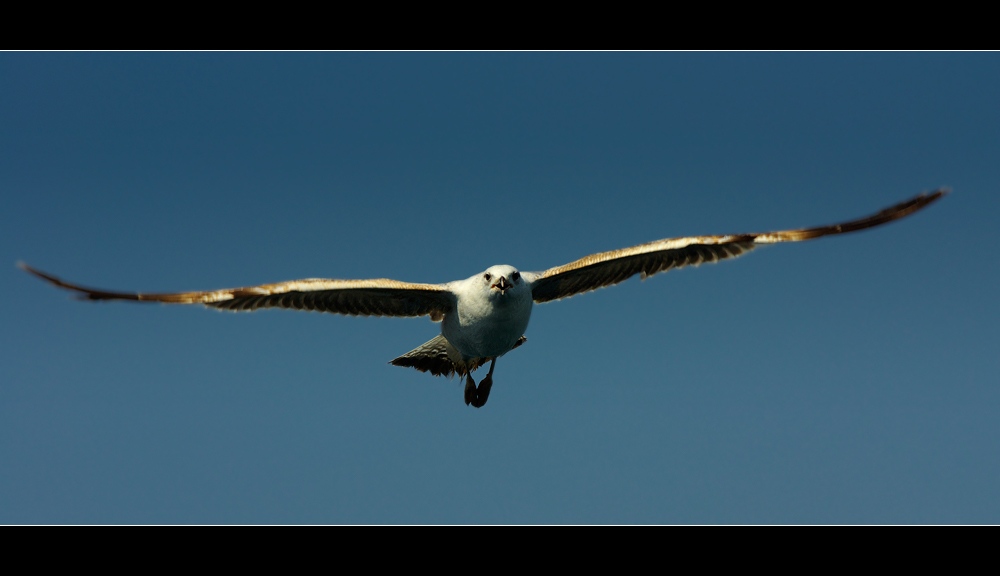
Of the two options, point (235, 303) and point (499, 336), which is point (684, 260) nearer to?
point (499, 336)

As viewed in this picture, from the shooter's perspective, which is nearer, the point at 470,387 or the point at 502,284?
the point at 502,284

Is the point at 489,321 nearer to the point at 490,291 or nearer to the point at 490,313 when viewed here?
the point at 490,313

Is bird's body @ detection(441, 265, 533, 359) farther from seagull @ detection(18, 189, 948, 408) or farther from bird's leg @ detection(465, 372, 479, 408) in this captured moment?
bird's leg @ detection(465, 372, 479, 408)

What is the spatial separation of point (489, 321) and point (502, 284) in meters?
0.93

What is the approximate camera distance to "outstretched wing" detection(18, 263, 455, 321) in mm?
11586

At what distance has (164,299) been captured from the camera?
11.4 meters

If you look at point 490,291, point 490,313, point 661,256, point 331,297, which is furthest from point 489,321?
point 661,256

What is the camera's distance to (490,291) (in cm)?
1183

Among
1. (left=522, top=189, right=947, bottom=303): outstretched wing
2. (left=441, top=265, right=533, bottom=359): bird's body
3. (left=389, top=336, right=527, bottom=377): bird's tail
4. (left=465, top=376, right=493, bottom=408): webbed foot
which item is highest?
(left=522, top=189, right=947, bottom=303): outstretched wing

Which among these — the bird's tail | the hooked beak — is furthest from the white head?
the bird's tail

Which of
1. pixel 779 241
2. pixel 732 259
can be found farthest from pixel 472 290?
pixel 779 241

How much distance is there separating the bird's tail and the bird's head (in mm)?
3157

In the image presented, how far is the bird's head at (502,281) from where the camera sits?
11.7 m

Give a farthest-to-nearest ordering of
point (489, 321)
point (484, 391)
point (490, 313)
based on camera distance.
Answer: point (484, 391) < point (489, 321) < point (490, 313)
